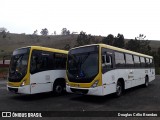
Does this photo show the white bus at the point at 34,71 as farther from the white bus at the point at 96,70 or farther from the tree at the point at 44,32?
the tree at the point at 44,32

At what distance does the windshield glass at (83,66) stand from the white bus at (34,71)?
64.4 inches

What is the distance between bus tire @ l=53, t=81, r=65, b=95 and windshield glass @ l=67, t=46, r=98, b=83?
82.8 inches

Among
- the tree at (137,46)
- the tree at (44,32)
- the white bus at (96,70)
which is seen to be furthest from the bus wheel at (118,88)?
the tree at (44,32)

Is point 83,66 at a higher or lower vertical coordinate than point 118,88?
higher

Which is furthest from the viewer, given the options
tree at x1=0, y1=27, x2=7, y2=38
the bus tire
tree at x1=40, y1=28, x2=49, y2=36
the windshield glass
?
tree at x1=40, y1=28, x2=49, y2=36

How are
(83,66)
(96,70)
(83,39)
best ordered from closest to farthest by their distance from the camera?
(96,70)
(83,66)
(83,39)

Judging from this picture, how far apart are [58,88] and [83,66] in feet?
10.8

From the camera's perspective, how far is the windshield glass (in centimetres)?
1070

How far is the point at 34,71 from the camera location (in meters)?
11.6

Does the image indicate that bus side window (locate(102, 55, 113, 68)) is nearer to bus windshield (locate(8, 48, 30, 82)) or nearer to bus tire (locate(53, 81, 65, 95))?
bus tire (locate(53, 81, 65, 95))

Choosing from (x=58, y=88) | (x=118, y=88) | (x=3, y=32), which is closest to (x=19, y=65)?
(x=58, y=88)

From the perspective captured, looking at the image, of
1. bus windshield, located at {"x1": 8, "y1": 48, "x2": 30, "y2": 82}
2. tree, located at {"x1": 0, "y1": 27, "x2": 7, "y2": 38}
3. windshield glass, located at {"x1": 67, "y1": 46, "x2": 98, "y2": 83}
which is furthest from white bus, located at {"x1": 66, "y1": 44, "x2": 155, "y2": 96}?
tree, located at {"x1": 0, "y1": 27, "x2": 7, "y2": 38}

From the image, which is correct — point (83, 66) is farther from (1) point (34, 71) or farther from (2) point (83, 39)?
(2) point (83, 39)

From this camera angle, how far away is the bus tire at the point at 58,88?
43.5ft
